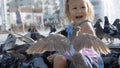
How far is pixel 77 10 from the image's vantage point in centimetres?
369

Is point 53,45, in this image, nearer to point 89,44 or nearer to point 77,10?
point 89,44

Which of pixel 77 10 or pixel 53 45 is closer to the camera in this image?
pixel 53 45

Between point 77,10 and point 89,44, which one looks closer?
point 89,44

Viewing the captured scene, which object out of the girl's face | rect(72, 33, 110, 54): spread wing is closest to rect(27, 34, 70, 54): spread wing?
rect(72, 33, 110, 54): spread wing

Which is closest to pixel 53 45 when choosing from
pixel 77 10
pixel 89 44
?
pixel 89 44

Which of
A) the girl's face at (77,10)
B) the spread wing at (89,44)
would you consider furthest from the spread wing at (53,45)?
the girl's face at (77,10)

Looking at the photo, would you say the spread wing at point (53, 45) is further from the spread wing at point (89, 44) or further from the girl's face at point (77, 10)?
the girl's face at point (77, 10)

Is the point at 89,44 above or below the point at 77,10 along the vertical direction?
below

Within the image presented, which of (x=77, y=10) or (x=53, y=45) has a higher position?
(x=77, y=10)

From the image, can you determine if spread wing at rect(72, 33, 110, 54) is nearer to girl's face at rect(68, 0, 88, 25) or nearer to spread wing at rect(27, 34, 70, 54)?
spread wing at rect(27, 34, 70, 54)

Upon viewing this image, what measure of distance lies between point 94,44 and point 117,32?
7.78m

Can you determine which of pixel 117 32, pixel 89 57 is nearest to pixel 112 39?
pixel 117 32

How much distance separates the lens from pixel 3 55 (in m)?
4.58

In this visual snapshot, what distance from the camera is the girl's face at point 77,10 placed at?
3672 millimetres
